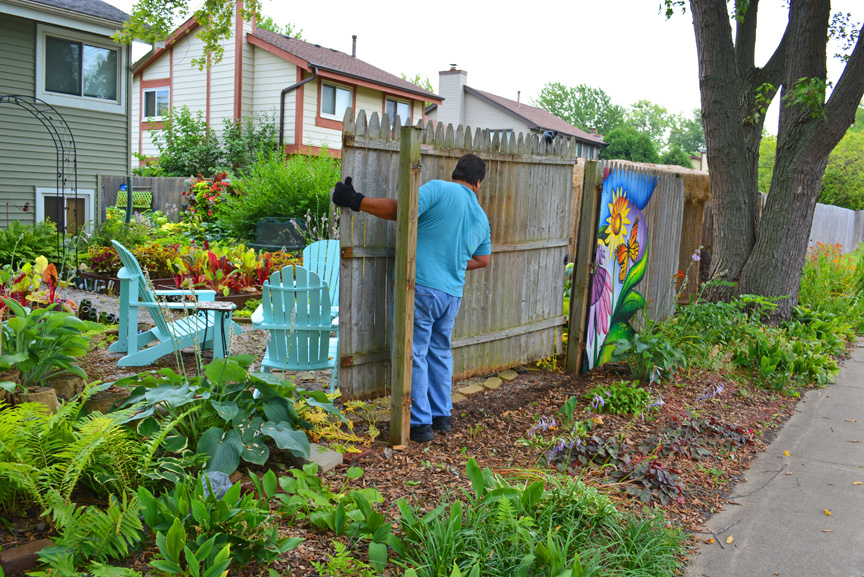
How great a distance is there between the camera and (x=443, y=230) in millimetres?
4258

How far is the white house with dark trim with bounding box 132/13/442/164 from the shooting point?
69.5 feet

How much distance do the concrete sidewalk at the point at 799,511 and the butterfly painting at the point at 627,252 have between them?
6.65 feet

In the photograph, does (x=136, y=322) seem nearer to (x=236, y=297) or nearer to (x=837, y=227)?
(x=236, y=297)

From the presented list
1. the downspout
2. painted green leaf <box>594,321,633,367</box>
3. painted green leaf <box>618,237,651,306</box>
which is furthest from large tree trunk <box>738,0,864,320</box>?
the downspout

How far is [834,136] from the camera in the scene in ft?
26.1

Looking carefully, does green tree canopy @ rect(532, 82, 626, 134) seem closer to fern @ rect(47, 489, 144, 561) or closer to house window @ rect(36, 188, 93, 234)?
house window @ rect(36, 188, 93, 234)

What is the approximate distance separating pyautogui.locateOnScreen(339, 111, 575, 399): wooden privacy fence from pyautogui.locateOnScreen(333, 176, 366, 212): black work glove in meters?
0.20

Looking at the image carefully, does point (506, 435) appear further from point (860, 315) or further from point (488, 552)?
point (860, 315)

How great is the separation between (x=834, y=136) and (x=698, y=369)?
377cm

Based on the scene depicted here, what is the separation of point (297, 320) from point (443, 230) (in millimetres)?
1185

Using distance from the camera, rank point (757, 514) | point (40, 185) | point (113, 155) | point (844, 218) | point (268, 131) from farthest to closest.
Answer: point (268, 131), point (844, 218), point (113, 155), point (40, 185), point (757, 514)

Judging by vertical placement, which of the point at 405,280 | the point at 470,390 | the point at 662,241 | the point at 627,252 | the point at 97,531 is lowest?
the point at 470,390

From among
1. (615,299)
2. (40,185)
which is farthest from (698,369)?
(40,185)

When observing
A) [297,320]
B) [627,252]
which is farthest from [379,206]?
[627,252]
